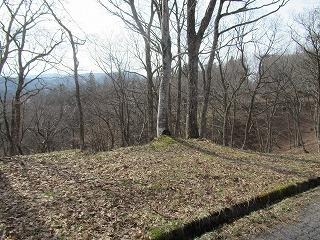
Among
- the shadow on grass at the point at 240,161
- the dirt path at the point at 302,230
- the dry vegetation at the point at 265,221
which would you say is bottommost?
the dirt path at the point at 302,230

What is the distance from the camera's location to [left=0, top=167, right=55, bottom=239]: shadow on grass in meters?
4.45

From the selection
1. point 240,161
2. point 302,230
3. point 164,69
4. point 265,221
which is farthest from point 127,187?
point 164,69

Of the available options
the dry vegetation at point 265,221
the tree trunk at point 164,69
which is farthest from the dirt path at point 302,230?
Answer: the tree trunk at point 164,69

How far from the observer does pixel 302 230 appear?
17.3ft

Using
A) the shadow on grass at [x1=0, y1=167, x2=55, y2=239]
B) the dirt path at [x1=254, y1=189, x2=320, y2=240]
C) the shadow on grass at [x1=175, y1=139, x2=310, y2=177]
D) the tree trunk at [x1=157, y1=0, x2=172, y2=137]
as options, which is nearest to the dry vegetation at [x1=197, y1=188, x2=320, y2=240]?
the dirt path at [x1=254, y1=189, x2=320, y2=240]

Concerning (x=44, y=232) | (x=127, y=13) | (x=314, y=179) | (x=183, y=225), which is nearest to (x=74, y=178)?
(x=44, y=232)

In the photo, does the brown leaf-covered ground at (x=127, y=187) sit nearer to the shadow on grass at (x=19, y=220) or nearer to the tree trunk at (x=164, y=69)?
the shadow on grass at (x=19, y=220)

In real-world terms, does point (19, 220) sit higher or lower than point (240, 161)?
lower

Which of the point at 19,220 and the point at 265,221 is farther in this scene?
the point at 265,221

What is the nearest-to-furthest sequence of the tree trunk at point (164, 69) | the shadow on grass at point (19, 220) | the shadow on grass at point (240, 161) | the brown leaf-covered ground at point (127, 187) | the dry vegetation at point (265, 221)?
the shadow on grass at point (19, 220) → the brown leaf-covered ground at point (127, 187) → the dry vegetation at point (265, 221) → the shadow on grass at point (240, 161) → the tree trunk at point (164, 69)

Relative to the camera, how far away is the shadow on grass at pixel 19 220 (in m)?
4.45

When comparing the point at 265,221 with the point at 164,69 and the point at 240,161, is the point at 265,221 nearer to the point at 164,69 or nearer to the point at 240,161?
the point at 240,161

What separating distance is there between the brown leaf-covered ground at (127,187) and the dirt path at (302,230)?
0.86 m

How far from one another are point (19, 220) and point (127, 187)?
6.51ft
